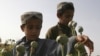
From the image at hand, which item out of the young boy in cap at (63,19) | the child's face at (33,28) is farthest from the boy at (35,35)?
the young boy in cap at (63,19)

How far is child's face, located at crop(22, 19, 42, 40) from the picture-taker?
5.27 feet

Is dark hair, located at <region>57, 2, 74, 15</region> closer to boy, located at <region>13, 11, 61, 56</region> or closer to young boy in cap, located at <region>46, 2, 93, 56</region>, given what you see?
young boy in cap, located at <region>46, 2, 93, 56</region>

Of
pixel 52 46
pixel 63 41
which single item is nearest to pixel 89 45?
pixel 63 41

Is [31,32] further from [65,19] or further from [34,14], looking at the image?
[65,19]

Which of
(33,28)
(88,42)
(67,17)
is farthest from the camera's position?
(67,17)

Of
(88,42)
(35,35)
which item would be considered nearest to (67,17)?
(35,35)

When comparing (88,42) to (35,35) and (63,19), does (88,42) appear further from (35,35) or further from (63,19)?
(63,19)

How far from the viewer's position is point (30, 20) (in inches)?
66.1

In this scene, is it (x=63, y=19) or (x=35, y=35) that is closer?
(x=35, y=35)

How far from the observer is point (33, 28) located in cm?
162

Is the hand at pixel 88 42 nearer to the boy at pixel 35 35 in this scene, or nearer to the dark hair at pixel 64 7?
the boy at pixel 35 35

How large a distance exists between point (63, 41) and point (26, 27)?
0.89 metres

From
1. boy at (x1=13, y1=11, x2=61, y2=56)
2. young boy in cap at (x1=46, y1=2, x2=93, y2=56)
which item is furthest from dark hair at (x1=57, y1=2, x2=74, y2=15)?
boy at (x1=13, y1=11, x2=61, y2=56)

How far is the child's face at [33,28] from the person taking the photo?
161 cm
